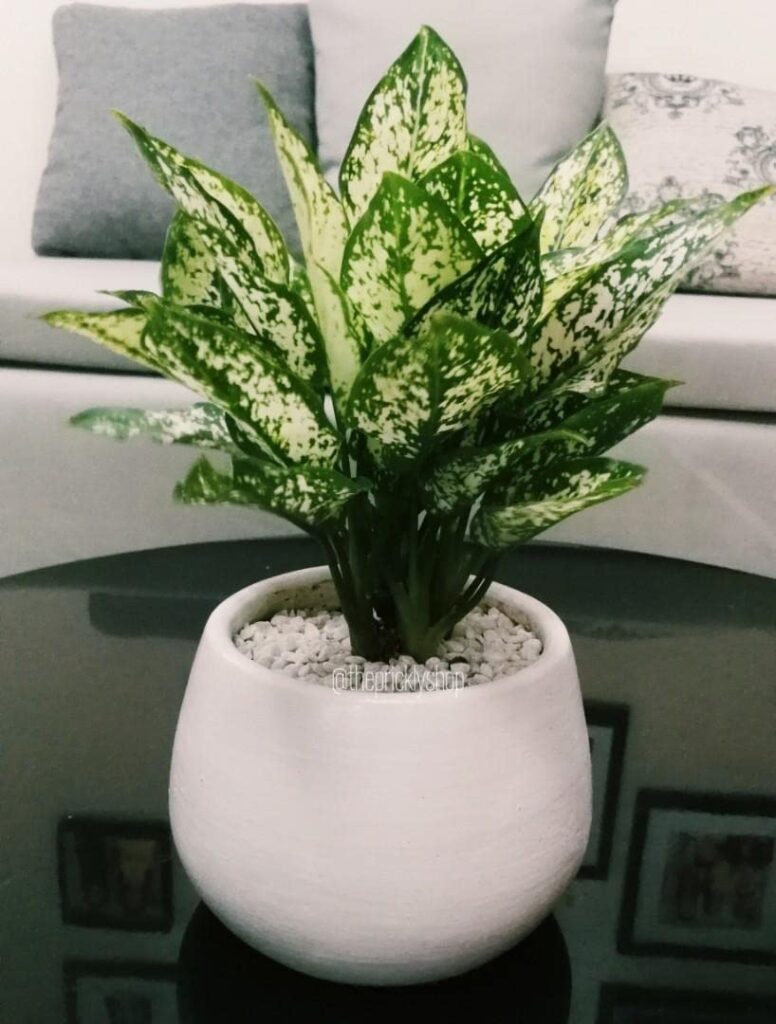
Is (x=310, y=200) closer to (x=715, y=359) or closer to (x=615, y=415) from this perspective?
(x=615, y=415)

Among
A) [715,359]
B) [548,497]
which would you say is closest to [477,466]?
[548,497]

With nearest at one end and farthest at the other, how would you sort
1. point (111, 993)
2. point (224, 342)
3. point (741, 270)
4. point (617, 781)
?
1. point (224, 342)
2. point (111, 993)
3. point (617, 781)
4. point (741, 270)

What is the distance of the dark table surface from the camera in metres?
0.45

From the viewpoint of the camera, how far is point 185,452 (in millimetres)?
1488

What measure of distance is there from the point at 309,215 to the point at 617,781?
420 mm

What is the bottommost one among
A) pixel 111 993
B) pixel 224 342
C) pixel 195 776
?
pixel 111 993

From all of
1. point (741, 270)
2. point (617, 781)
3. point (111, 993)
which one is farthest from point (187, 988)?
point (741, 270)

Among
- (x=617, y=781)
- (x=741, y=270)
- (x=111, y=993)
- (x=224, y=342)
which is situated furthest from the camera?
(x=741, y=270)

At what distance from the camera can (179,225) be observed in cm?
43

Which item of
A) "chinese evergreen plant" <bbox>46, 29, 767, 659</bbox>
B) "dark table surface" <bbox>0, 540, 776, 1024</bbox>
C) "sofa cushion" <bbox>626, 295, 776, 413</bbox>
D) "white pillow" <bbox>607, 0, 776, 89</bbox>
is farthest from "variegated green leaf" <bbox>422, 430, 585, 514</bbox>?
"white pillow" <bbox>607, 0, 776, 89</bbox>

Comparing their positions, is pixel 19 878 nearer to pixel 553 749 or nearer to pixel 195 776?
pixel 195 776

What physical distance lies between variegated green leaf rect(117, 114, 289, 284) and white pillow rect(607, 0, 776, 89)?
2008 millimetres

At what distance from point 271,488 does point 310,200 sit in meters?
0.12

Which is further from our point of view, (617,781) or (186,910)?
(617,781)
